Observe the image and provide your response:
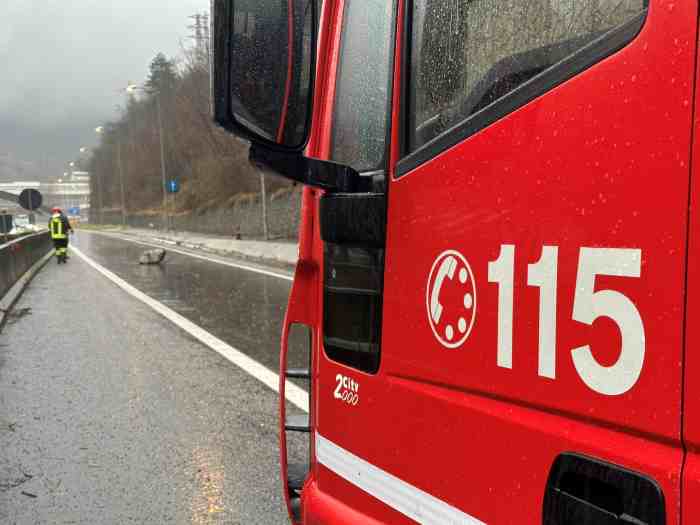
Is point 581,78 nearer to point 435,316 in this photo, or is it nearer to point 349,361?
point 435,316

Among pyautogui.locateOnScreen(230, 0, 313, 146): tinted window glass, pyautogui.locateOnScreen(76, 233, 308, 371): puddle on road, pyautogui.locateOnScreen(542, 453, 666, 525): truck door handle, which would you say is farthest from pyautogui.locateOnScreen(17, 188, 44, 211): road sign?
pyautogui.locateOnScreen(542, 453, 666, 525): truck door handle

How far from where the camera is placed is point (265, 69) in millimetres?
1869

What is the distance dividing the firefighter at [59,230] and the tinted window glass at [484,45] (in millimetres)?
23409

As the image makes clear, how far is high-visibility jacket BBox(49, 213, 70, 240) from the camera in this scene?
23422 mm

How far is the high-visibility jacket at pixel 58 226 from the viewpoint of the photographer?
23422 millimetres

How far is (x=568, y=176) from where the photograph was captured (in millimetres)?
1344

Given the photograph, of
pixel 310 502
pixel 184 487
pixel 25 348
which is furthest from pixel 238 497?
pixel 25 348

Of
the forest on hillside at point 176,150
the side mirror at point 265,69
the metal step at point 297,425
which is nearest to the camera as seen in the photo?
the side mirror at point 265,69

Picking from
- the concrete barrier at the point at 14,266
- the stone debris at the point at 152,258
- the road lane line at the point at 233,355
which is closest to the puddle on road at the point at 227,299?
the road lane line at the point at 233,355

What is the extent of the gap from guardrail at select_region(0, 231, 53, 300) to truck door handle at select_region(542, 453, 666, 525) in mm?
13396

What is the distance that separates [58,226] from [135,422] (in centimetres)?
1983

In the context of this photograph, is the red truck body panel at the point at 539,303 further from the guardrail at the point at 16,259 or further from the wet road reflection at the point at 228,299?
the guardrail at the point at 16,259

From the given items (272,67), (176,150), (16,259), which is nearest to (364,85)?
(272,67)

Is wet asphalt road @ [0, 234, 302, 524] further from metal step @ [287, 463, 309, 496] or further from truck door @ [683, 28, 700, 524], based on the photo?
truck door @ [683, 28, 700, 524]
